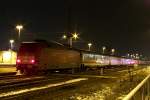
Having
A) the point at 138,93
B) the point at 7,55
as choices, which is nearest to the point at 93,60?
the point at 7,55

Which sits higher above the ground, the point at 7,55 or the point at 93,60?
the point at 7,55

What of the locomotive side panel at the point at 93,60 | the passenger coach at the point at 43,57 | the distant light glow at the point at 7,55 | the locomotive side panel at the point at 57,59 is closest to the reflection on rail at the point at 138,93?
the passenger coach at the point at 43,57

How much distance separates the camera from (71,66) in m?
45.8

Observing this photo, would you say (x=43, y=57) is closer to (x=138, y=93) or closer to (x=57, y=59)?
(x=57, y=59)

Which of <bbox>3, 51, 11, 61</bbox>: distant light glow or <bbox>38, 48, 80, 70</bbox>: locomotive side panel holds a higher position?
<bbox>3, 51, 11, 61</bbox>: distant light glow

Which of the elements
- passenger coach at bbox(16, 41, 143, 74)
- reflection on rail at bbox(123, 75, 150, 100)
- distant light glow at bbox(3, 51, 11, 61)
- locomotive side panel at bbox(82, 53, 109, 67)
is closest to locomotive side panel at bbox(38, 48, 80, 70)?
passenger coach at bbox(16, 41, 143, 74)

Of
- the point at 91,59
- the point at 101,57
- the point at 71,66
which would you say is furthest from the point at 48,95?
the point at 101,57

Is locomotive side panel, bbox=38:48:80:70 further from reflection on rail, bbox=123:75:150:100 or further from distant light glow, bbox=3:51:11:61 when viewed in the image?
reflection on rail, bbox=123:75:150:100

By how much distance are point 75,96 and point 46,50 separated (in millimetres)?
20170

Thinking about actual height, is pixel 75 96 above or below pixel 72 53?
below

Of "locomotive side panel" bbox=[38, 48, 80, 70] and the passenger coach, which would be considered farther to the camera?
"locomotive side panel" bbox=[38, 48, 80, 70]

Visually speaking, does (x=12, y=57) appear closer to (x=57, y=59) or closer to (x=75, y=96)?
(x=57, y=59)

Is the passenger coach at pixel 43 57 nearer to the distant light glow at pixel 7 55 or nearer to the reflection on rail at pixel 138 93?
the distant light glow at pixel 7 55

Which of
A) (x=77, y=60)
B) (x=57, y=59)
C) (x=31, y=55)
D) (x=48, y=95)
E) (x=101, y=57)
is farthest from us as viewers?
(x=101, y=57)
